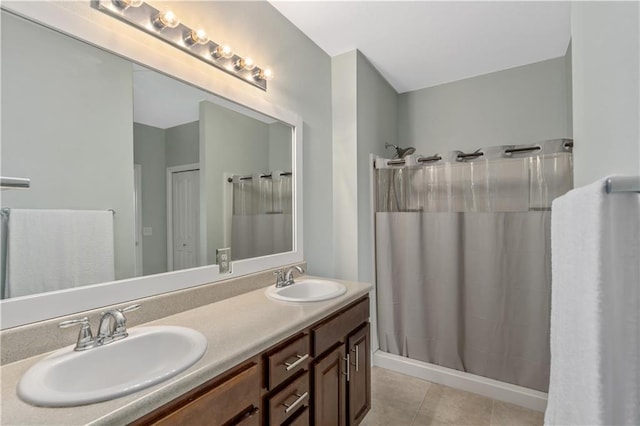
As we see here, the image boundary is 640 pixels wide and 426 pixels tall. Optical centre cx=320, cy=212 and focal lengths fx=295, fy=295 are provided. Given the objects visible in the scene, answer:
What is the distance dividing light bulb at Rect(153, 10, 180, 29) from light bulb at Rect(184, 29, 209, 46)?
9 cm

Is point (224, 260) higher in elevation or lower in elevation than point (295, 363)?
higher

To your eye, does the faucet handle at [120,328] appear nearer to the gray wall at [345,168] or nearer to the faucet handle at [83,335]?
the faucet handle at [83,335]

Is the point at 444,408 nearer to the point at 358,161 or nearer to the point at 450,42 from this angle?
the point at 358,161

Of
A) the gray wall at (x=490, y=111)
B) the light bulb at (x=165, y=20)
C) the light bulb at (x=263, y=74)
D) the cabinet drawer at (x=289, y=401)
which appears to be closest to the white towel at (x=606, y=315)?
the cabinet drawer at (x=289, y=401)

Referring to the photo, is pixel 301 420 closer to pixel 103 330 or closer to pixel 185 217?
pixel 103 330

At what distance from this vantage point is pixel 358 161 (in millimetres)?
2383

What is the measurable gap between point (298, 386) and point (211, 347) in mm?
475

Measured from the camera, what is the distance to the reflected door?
140cm

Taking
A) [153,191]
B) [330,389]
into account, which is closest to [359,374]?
[330,389]

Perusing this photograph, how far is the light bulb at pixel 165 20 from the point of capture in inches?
49.2

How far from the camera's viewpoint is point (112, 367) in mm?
952

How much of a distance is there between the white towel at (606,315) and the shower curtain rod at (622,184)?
0.01 m

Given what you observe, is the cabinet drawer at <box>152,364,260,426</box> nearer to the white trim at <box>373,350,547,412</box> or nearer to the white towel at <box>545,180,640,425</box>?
the white towel at <box>545,180,640,425</box>

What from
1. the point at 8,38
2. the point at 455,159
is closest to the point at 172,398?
the point at 8,38
